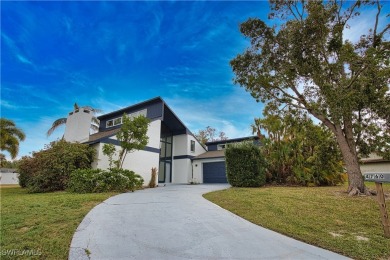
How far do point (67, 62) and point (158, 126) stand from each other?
26.5 feet

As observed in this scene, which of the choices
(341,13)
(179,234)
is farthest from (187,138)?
(179,234)

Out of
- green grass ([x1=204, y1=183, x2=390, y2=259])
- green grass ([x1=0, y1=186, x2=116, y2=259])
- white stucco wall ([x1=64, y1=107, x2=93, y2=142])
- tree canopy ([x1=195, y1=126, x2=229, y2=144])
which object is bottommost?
green grass ([x1=204, y1=183, x2=390, y2=259])

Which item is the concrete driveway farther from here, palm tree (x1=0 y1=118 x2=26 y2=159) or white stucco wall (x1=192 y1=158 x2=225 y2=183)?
palm tree (x1=0 y1=118 x2=26 y2=159)

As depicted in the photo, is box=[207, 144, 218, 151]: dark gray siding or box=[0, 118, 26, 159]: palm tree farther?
box=[207, 144, 218, 151]: dark gray siding

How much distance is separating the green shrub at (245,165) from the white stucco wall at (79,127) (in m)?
12.2

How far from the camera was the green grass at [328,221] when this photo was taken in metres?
3.52

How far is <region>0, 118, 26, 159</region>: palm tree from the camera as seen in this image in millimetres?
22061

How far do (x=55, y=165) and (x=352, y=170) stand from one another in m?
15.2

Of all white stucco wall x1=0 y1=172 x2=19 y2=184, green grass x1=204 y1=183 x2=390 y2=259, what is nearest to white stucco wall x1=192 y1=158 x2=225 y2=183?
green grass x1=204 y1=183 x2=390 y2=259

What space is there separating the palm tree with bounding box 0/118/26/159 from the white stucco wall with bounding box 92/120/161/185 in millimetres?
15699

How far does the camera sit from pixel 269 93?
1138cm

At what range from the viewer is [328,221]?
500 cm

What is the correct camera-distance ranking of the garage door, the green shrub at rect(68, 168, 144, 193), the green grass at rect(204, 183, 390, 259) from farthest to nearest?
the garage door → the green shrub at rect(68, 168, 144, 193) → the green grass at rect(204, 183, 390, 259)

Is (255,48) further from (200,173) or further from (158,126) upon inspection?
(200,173)
